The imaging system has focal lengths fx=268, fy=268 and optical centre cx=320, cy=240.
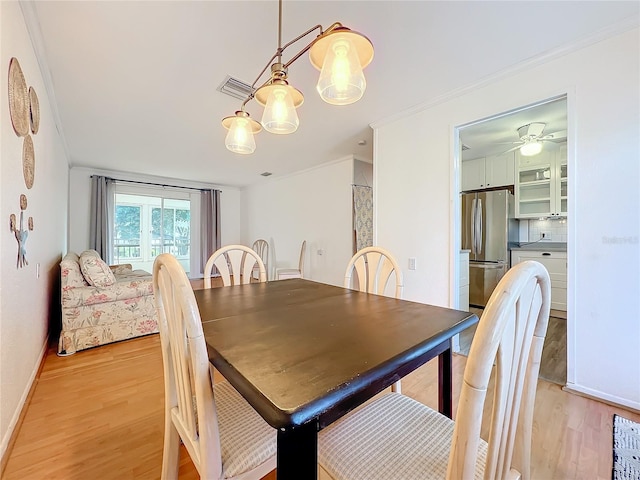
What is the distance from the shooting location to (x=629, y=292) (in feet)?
5.38

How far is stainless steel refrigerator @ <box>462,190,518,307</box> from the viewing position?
3930 mm

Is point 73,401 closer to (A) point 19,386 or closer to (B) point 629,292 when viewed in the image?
(A) point 19,386

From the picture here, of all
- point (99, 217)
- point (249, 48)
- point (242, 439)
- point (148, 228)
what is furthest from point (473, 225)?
point (99, 217)

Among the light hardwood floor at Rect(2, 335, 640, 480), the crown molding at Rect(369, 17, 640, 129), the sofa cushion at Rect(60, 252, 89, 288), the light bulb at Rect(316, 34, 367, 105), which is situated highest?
the crown molding at Rect(369, 17, 640, 129)

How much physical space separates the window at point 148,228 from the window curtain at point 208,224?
0.30 m

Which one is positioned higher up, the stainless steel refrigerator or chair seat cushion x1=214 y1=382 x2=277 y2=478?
the stainless steel refrigerator

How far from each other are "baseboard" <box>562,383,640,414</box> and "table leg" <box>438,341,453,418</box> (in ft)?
4.17

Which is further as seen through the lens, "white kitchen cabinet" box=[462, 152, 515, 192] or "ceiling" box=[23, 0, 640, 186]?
"white kitchen cabinet" box=[462, 152, 515, 192]

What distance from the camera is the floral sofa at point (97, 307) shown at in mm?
2439

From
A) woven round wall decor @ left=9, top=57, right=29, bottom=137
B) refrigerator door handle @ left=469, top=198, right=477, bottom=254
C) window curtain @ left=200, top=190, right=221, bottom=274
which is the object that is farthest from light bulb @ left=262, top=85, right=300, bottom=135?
window curtain @ left=200, top=190, right=221, bottom=274

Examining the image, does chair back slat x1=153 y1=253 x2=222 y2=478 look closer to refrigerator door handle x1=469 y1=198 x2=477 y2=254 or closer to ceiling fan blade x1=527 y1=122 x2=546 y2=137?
ceiling fan blade x1=527 y1=122 x2=546 y2=137

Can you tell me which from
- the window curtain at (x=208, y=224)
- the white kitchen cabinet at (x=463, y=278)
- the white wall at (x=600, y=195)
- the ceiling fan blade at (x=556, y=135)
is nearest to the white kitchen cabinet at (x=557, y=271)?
the white kitchen cabinet at (x=463, y=278)

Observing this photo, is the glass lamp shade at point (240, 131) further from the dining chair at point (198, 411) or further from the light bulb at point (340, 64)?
the dining chair at point (198, 411)

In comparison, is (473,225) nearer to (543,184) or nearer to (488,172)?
(488,172)
